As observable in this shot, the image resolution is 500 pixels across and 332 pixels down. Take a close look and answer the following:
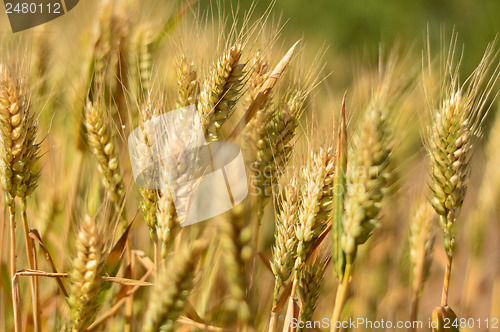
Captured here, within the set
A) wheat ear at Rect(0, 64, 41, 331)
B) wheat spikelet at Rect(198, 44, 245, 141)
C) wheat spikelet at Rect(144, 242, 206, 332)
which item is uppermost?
wheat spikelet at Rect(198, 44, 245, 141)

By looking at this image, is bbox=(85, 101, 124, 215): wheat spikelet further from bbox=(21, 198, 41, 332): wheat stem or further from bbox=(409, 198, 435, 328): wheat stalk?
bbox=(409, 198, 435, 328): wheat stalk

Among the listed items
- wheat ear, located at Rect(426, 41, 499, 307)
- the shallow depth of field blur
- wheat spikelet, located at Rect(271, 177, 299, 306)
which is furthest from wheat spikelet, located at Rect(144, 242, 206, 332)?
wheat ear, located at Rect(426, 41, 499, 307)

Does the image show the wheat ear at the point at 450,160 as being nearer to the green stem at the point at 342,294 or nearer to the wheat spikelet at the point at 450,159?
the wheat spikelet at the point at 450,159

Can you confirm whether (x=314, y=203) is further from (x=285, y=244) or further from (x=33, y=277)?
(x=33, y=277)

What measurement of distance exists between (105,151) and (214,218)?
20cm

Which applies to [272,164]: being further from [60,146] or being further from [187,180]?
[60,146]

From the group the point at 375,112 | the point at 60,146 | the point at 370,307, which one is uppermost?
the point at 60,146

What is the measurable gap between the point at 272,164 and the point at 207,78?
115mm

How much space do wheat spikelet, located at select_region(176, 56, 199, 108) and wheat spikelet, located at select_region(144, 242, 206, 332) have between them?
20 cm

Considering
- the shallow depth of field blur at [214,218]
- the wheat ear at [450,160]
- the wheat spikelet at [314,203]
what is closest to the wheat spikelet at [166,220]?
the shallow depth of field blur at [214,218]

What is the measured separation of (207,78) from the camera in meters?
0.51

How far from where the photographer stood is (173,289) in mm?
320

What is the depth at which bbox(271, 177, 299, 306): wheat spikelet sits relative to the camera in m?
0.41

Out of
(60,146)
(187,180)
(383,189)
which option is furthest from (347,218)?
(60,146)
